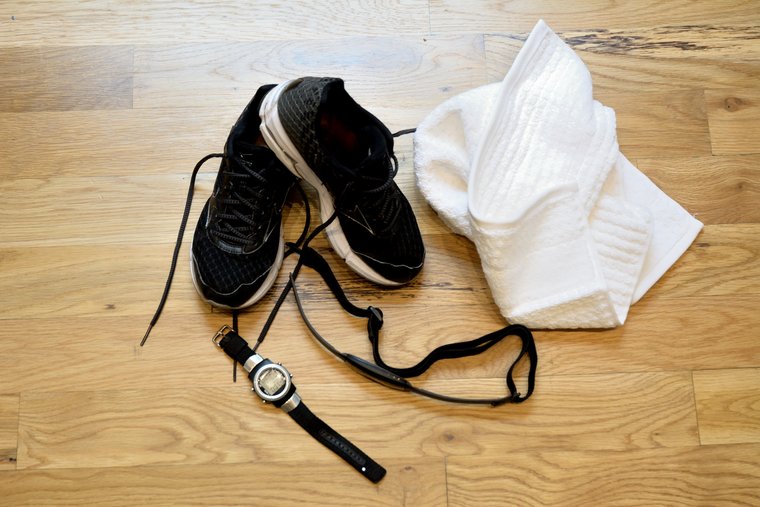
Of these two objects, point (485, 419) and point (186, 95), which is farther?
point (186, 95)

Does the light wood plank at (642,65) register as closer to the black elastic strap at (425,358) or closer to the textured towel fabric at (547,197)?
the textured towel fabric at (547,197)

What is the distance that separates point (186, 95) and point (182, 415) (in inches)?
19.2

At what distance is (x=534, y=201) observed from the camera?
986 millimetres

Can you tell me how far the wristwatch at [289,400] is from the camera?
0.97 m

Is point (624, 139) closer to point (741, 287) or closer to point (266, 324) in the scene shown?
point (741, 287)

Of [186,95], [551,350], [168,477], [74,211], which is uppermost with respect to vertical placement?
[186,95]

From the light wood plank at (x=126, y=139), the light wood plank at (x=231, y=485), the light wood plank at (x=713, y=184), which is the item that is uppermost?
the light wood plank at (x=126, y=139)

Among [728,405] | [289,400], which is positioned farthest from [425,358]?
[728,405]

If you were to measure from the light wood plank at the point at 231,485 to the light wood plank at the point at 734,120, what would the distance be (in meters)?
0.67

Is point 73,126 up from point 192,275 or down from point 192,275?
up

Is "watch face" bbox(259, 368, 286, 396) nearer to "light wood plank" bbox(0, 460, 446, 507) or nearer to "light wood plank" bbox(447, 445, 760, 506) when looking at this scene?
"light wood plank" bbox(0, 460, 446, 507)

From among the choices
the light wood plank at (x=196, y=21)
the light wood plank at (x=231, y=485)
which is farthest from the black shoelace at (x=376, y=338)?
the light wood plank at (x=196, y=21)

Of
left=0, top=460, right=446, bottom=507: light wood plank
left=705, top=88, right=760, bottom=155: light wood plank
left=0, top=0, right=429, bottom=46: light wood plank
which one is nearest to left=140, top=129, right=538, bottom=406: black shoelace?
left=0, top=460, right=446, bottom=507: light wood plank

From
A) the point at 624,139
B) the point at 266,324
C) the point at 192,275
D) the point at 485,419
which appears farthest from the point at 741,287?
the point at 192,275
